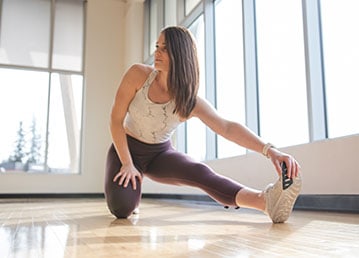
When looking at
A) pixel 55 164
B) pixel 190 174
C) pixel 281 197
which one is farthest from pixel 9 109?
pixel 281 197

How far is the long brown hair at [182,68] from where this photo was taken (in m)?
1.71

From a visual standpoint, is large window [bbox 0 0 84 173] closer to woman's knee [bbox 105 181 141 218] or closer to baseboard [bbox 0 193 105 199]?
baseboard [bbox 0 193 105 199]

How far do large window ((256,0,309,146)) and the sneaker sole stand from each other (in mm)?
1223

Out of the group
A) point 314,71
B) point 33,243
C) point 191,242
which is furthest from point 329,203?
point 33,243

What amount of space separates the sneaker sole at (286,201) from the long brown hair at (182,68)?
22.2 inches

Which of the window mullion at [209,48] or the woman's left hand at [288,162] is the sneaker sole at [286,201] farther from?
the window mullion at [209,48]

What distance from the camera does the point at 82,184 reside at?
632 centimetres

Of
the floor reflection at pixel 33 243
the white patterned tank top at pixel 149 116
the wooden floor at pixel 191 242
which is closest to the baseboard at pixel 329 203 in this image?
the wooden floor at pixel 191 242

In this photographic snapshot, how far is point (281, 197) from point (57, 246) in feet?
2.72

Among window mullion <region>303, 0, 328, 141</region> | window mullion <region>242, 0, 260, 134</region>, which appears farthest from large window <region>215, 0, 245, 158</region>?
window mullion <region>303, 0, 328, 141</region>

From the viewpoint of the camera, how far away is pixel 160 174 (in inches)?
79.7

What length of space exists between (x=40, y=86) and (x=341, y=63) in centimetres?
498

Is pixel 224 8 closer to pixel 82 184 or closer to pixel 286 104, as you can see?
pixel 286 104

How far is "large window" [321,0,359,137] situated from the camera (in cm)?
230
